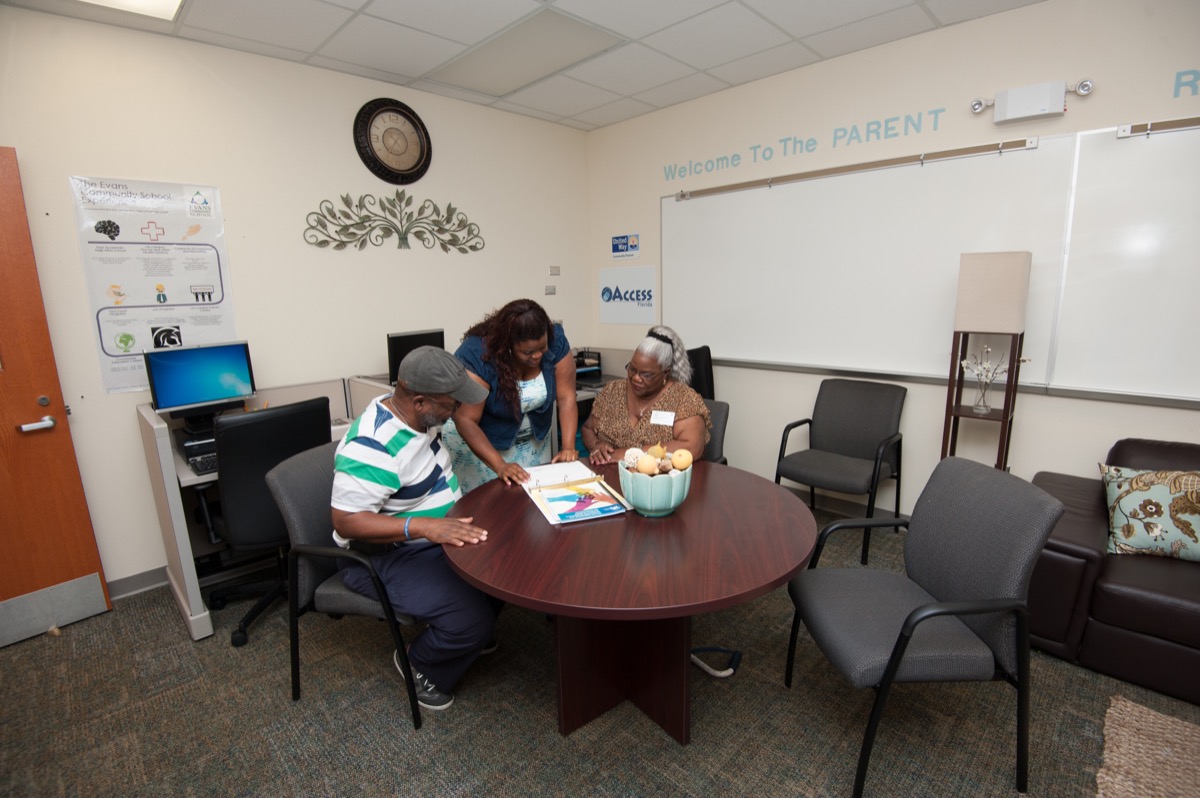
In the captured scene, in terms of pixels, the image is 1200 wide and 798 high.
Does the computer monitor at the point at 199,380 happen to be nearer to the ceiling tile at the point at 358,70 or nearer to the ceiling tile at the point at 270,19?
the ceiling tile at the point at 270,19

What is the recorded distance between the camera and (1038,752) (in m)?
1.84

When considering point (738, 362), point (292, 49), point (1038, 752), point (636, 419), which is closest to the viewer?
point (1038, 752)

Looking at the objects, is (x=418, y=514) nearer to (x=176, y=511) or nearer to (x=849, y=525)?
(x=176, y=511)

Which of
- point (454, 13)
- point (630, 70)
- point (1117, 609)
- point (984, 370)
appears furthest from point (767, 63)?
point (1117, 609)

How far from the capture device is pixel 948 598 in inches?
69.9

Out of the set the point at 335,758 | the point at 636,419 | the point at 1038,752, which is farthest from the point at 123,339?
the point at 1038,752

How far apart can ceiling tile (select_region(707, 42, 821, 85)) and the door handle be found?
3945 millimetres

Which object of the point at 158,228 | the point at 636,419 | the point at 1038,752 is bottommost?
the point at 1038,752

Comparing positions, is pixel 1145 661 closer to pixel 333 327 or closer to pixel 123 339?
pixel 333 327

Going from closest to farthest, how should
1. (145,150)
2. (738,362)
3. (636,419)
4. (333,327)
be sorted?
(636,419)
(145,150)
(333,327)
(738,362)

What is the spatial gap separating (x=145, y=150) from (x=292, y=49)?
909 millimetres

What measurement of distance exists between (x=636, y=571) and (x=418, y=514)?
2.89 ft

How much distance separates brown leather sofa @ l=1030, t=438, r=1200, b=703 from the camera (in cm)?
198

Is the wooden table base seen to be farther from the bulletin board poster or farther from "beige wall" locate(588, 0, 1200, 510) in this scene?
the bulletin board poster
